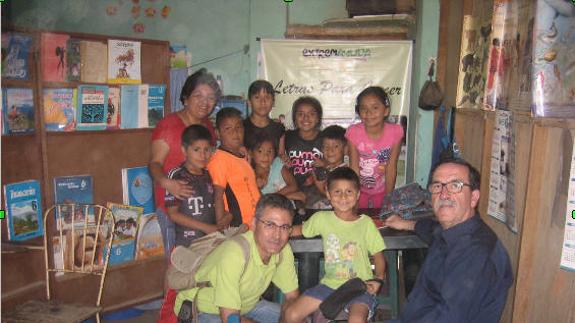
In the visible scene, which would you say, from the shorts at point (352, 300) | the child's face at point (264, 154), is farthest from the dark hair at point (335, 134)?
the shorts at point (352, 300)

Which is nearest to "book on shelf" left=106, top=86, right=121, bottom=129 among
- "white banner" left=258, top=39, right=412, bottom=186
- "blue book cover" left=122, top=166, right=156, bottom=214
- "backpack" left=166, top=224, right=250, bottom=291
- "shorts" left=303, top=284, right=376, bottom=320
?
"blue book cover" left=122, top=166, right=156, bottom=214

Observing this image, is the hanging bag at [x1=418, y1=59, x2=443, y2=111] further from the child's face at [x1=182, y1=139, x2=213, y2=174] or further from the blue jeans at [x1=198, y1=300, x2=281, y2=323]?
the blue jeans at [x1=198, y1=300, x2=281, y2=323]

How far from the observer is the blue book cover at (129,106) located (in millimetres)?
4281

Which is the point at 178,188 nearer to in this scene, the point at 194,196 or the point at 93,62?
the point at 194,196

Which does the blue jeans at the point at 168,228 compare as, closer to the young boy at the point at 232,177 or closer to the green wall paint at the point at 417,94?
the young boy at the point at 232,177

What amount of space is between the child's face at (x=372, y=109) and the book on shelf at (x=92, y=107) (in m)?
2.20

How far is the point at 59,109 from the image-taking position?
12.8ft

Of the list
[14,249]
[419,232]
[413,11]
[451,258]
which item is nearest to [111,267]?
[14,249]

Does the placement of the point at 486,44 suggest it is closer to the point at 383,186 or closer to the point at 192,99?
the point at 383,186

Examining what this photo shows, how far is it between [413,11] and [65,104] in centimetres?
350

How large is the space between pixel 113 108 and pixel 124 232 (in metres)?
1.11

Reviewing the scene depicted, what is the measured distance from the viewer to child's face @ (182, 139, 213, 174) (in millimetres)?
3271

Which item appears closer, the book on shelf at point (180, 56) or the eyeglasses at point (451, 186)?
the eyeglasses at point (451, 186)

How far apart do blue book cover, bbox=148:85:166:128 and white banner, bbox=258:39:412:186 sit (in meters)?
1.24
